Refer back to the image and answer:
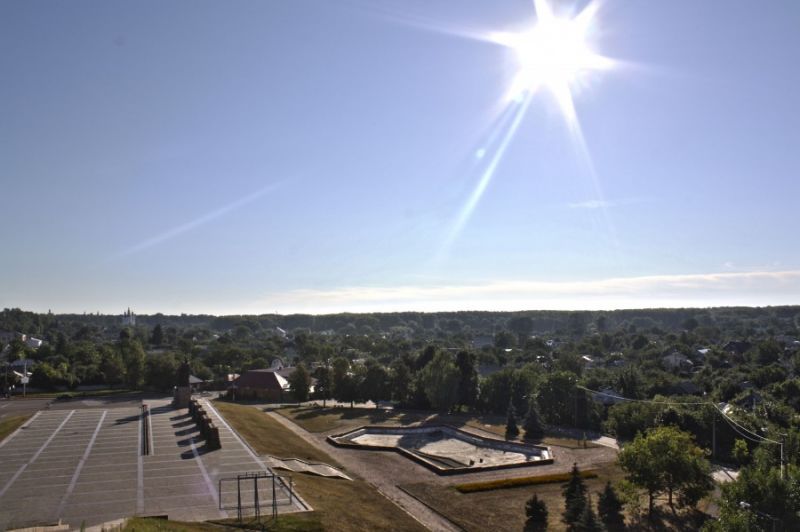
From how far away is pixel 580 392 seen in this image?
59.8 metres

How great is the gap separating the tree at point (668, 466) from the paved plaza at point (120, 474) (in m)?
18.5

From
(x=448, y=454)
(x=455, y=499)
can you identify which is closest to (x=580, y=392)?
(x=448, y=454)

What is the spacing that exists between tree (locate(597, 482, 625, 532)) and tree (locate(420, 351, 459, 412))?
34703mm

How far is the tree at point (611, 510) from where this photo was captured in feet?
104

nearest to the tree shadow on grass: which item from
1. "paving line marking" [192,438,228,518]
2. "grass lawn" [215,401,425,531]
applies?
"grass lawn" [215,401,425,531]

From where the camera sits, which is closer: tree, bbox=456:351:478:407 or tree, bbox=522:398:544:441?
tree, bbox=522:398:544:441

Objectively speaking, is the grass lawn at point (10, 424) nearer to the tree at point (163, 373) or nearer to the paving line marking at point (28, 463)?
the paving line marking at point (28, 463)

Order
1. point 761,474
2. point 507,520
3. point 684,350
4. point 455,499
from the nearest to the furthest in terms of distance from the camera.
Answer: point 761,474 → point 507,520 → point 455,499 → point 684,350

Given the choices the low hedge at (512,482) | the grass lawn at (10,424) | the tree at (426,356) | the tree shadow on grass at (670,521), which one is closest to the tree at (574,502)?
the tree shadow on grass at (670,521)

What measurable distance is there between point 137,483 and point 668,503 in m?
31.4

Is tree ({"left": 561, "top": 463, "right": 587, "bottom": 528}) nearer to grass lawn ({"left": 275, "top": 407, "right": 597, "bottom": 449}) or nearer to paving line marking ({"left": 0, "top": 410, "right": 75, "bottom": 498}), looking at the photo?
grass lawn ({"left": 275, "top": 407, "right": 597, "bottom": 449})

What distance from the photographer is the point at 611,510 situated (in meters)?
31.9

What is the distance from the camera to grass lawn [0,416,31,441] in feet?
149

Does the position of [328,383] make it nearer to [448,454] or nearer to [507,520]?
[448,454]
